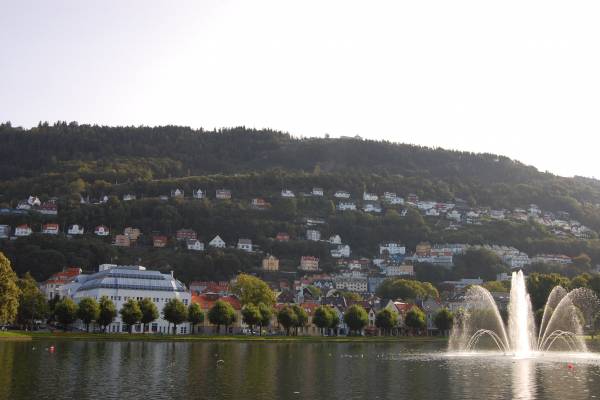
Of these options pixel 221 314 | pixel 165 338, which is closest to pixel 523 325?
pixel 165 338

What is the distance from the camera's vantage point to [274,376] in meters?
59.0

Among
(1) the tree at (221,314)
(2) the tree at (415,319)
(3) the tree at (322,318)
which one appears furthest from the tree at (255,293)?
(2) the tree at (415,319)

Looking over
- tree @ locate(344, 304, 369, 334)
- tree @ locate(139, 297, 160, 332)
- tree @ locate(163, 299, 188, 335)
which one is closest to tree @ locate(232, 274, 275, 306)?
tree @ locate(344, 304, 369, 334)

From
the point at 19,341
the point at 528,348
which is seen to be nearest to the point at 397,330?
the point at 528,348

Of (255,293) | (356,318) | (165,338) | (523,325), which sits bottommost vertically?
(165,338)

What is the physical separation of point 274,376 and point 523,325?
167ft

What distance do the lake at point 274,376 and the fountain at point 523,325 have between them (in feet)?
47.1

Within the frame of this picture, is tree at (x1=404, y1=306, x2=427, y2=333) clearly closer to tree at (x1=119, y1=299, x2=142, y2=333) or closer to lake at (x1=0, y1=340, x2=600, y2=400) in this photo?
tree at (x1=119, y1=299, x2=142, y2=333)

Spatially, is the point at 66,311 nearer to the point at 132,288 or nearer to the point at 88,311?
the point at 88,311

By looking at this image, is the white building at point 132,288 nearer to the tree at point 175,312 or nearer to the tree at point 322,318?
the tree at point 175,312

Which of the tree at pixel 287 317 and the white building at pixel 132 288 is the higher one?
the white building at pixel 132 288

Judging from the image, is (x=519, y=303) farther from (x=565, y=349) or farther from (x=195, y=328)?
(x=195, y=328)

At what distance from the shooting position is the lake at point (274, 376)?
159 feet

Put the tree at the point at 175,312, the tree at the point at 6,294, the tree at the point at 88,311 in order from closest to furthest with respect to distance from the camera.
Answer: the tree at the point at 6,294
the tree at the point at 88,311
the tree at the point at 175,312
